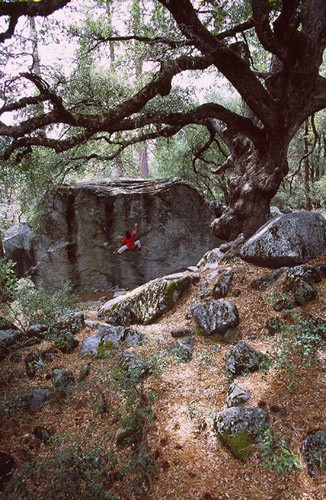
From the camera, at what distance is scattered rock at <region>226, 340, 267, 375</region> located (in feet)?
13.9

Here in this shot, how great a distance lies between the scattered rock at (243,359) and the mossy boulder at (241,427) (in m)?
0.76

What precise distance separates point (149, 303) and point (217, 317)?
192 cm

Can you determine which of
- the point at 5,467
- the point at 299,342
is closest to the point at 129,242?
the point at 299,342

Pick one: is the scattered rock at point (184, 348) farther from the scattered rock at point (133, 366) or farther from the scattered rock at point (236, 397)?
the scattered rock at point (236, 397)

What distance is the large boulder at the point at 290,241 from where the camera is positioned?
601 cm

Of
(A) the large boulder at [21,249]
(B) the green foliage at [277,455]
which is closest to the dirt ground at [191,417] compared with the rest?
(B) the green foliage at [277,455]

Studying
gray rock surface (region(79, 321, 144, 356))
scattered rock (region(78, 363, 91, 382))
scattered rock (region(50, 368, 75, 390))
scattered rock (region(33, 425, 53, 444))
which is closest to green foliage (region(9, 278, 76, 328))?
gray rock surface (region(79, 321, 144, 356))

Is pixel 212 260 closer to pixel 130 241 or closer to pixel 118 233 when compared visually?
pixel 130 241

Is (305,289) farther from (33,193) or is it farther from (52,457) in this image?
(33,193)

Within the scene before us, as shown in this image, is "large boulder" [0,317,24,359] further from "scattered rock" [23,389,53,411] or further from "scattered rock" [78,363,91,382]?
"scattered rock" [78,363,91,382]

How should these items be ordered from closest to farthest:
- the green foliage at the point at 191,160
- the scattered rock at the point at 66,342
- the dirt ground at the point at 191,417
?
the dirt ground at the point at 191,417, the scattered rock at the point at 66,342, the green foliage at the point at 191,160

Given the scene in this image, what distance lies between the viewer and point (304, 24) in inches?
253

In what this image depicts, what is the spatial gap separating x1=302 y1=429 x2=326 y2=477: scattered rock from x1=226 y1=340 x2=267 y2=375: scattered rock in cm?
115

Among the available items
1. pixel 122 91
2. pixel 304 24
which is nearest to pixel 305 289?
pixel 304 24
